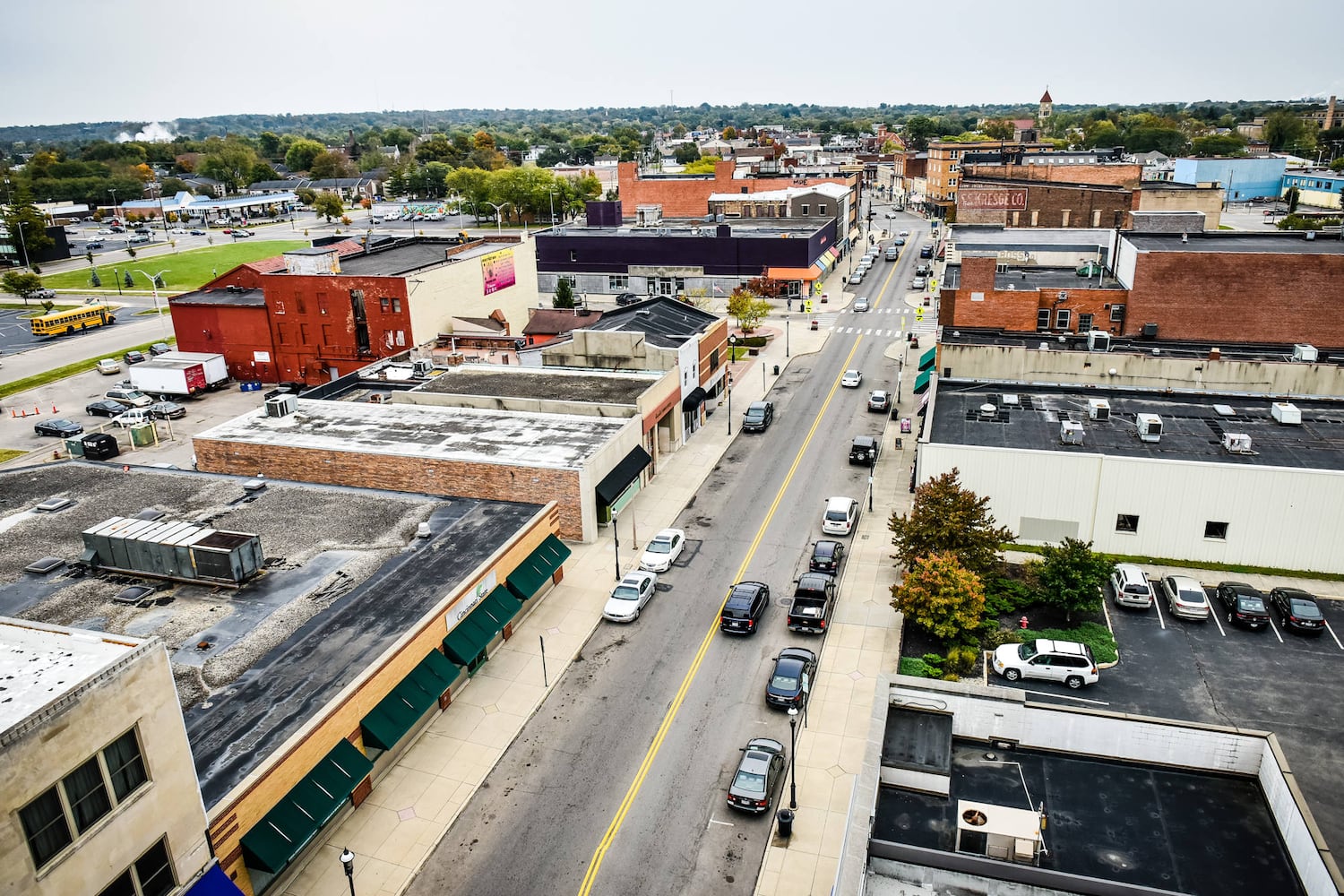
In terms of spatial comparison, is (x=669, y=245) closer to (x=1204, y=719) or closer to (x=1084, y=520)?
(x=1084, y=520)

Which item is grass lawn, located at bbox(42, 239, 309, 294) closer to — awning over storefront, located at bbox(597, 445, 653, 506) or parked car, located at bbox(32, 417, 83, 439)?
parked car, located at bbox(32, 417, 83, 439)

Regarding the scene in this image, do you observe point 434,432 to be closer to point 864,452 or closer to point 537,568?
point 537,568

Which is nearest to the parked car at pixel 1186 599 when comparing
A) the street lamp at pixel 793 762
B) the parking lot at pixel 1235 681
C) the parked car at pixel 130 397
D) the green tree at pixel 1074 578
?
the parking lot at pixel 1235 681

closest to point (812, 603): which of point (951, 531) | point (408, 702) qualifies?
point (951, 531)

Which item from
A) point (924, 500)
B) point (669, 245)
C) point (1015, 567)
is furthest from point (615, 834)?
point (669, 245)

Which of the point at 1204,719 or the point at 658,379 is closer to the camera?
the point at 1204,719

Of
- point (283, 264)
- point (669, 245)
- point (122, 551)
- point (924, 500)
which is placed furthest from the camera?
point (669, 245)

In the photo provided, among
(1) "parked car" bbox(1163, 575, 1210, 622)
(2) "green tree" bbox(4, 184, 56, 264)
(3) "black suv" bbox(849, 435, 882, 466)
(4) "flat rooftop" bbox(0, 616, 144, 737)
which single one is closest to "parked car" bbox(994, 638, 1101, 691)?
(1) "parked car" bbox(1163, 575, 1210, 622)
